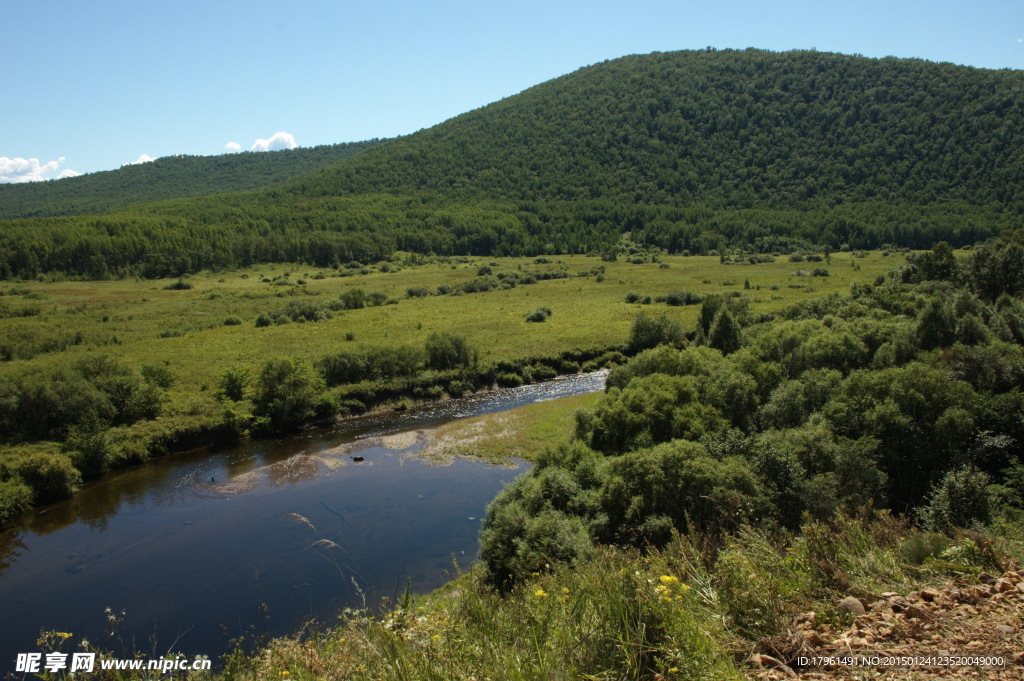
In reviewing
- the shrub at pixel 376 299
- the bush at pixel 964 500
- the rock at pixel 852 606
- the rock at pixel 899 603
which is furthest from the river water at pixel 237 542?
the shrub at pixel 376 299

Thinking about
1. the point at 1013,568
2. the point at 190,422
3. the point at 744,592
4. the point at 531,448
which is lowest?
the point at 531,448

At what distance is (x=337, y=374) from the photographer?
4966 cm

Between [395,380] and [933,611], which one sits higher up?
[933,611]

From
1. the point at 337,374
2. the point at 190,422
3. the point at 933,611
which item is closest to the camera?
the point at 933,611

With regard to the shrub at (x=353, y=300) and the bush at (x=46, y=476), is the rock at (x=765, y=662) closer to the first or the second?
the bush at (x=46, y=476)

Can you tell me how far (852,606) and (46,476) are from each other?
38.8 metres

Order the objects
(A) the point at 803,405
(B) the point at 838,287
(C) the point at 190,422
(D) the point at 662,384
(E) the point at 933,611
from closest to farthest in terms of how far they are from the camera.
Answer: (E) the point at 933,611 < (A) the point at 803,405 < (D) the point at 662,384 < (C) the point at 190,422 < (B) the point at 838,287

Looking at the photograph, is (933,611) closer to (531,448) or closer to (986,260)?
(531,448)

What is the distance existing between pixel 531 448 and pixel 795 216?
17619cm

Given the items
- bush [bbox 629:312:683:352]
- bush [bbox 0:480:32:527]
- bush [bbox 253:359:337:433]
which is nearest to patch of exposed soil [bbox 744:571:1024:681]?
bush [bbox 0:480:32:527]

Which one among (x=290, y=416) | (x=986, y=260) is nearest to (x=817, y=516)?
(x=290, y=416)

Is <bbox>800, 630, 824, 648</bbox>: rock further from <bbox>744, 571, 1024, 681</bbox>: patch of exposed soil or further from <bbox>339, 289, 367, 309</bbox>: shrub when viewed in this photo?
<bbox>339, 289, 367, 309</bbox>: shrub

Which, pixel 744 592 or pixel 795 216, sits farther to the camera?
pixel 795 216

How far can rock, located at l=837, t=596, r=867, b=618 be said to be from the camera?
23.1 ft
